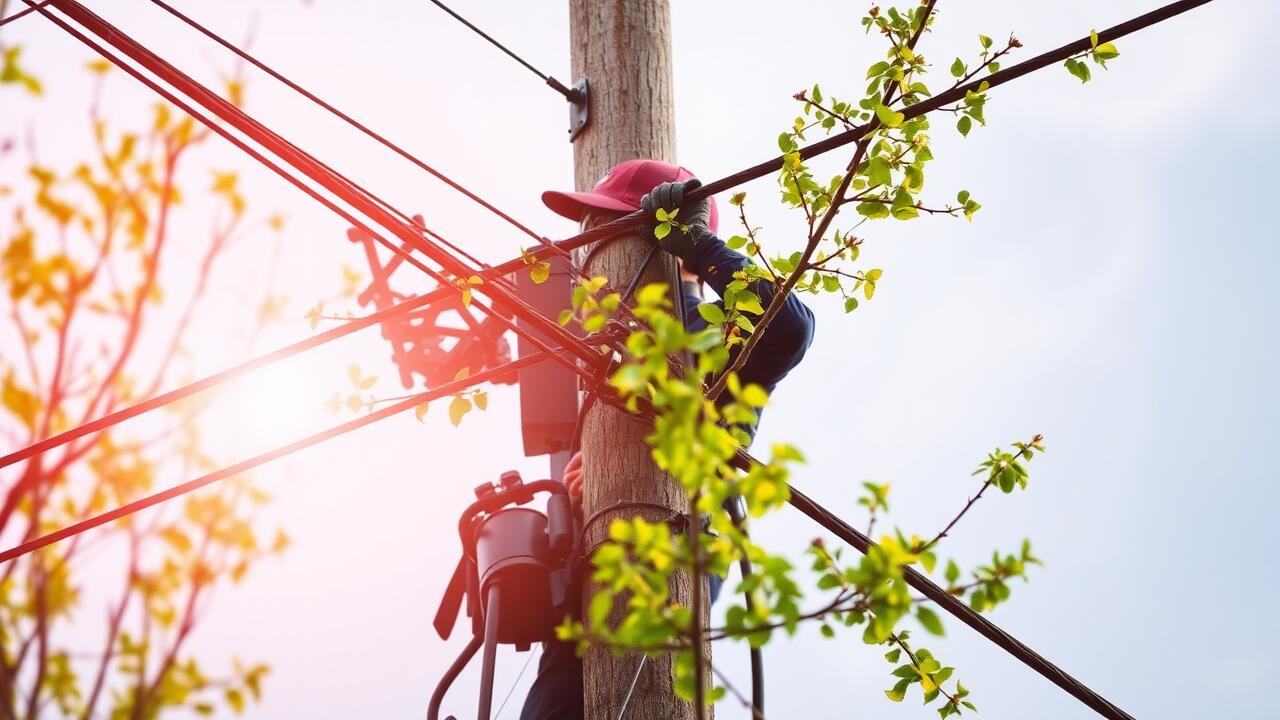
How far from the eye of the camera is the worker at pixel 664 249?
2688 millimetres

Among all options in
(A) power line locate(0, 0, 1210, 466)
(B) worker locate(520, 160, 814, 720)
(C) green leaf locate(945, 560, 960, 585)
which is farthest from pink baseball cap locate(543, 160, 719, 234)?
(C) green leaf locate(945, 560, 960, 585)

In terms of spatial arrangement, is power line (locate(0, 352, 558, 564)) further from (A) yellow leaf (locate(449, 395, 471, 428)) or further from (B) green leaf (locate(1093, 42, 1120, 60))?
(B) green leaf (locate(1093, 42, 1120, 60))

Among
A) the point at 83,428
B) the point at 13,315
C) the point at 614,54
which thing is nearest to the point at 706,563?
the point at 83,428

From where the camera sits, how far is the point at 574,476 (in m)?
2.98

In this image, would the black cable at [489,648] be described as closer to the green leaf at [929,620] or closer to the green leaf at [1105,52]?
the green leaf at [929,620]

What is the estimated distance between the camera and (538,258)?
2.81 meters

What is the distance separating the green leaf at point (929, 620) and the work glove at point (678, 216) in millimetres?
1512

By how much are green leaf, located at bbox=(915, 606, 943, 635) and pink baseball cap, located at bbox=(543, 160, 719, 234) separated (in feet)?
5.66

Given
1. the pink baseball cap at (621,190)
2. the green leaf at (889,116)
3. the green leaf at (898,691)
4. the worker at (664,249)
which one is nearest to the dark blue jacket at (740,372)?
the worker at (664,249)

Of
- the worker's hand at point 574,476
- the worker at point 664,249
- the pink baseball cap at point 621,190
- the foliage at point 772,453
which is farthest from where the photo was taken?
the worker's hand at point 574,476

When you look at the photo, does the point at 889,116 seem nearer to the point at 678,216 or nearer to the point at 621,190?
the point at 678,216

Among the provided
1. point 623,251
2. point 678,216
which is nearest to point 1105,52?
point 678,216

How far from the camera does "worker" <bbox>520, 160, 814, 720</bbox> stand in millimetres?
2688

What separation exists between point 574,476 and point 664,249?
29.8 inches
